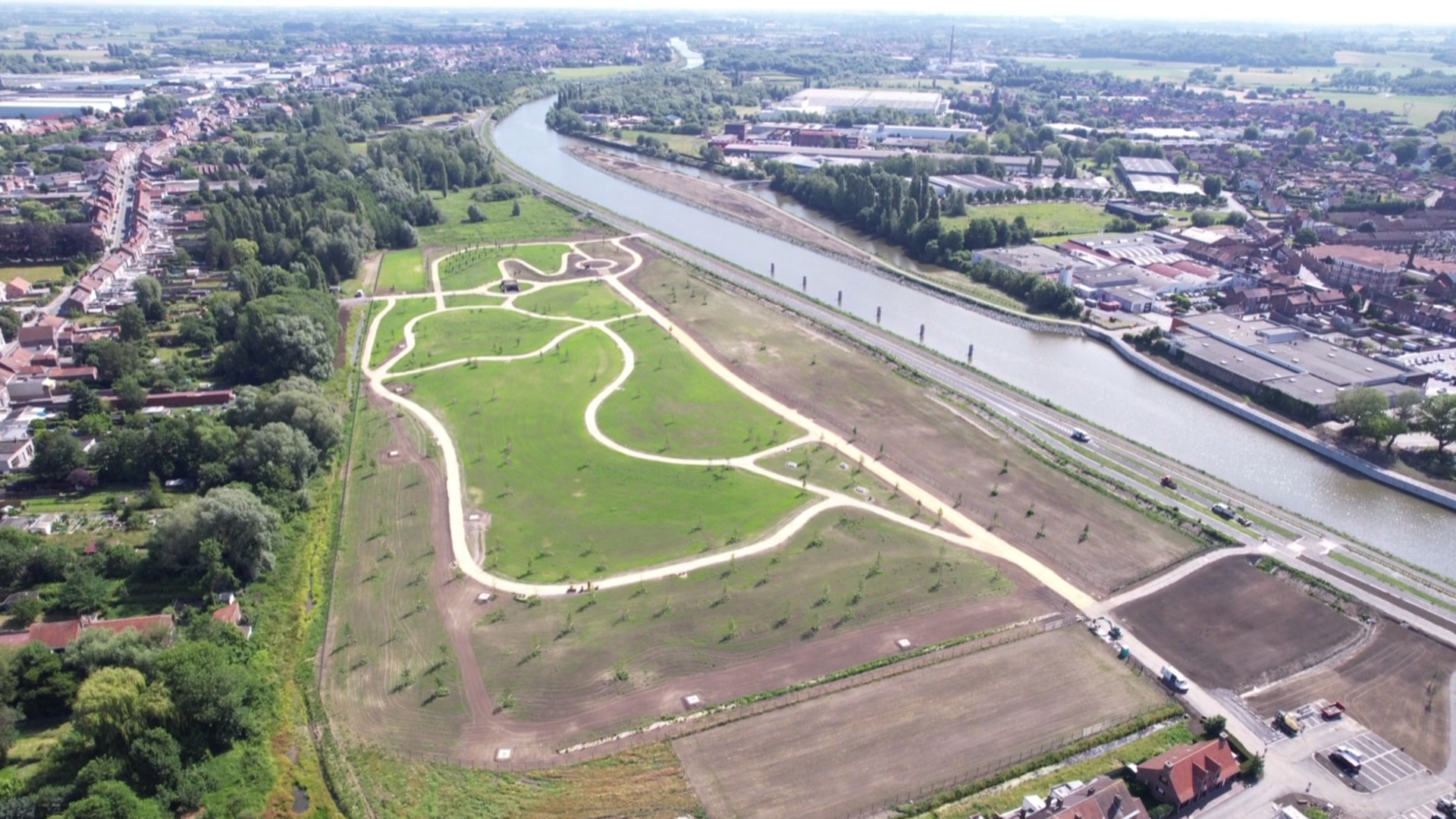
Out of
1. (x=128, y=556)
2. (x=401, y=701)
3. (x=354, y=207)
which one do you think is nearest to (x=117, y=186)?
(x=354, y=207)

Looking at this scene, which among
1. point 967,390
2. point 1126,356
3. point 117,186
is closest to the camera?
point 967,390

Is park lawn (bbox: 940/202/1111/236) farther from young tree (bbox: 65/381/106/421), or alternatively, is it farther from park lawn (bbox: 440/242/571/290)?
young tree (bbox: 65/381/106/421)

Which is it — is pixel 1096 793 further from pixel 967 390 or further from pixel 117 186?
pixel 117 186

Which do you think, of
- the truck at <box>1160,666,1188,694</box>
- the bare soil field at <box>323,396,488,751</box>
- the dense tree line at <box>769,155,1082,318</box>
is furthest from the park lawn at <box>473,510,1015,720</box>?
the dense tree line at <box>769,155,1082,318</box>

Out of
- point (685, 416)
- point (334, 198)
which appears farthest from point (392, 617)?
point (334, 198)

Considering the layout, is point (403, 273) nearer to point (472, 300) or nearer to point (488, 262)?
point (488, 262)
